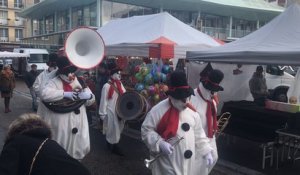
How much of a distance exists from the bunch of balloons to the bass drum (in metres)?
0.84

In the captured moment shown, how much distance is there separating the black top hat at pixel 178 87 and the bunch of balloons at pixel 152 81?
3858 mm

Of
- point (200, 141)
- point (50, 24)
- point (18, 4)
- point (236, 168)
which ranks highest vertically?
point (18, 4)

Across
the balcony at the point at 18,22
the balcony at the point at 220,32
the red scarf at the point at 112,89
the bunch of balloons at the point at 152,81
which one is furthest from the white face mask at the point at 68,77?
the balcony at the point at 18,22

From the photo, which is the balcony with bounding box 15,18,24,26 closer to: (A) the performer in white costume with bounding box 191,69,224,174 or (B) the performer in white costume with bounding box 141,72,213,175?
(A) the performer in white costume with bounding box 191,69,224,174

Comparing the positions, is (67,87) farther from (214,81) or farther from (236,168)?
(236,168)

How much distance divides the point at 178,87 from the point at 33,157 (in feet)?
6.34

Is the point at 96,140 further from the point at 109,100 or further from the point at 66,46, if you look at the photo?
the point at 66,46

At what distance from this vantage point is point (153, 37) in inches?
345

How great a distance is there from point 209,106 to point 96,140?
4.14 m

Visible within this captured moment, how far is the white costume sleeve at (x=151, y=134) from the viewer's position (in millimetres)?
3738

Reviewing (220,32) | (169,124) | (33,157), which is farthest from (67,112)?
(220,32)

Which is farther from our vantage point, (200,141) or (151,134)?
(200,141)

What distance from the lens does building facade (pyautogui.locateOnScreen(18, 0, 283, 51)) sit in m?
31.4

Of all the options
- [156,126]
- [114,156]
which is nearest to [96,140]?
[114,156]
